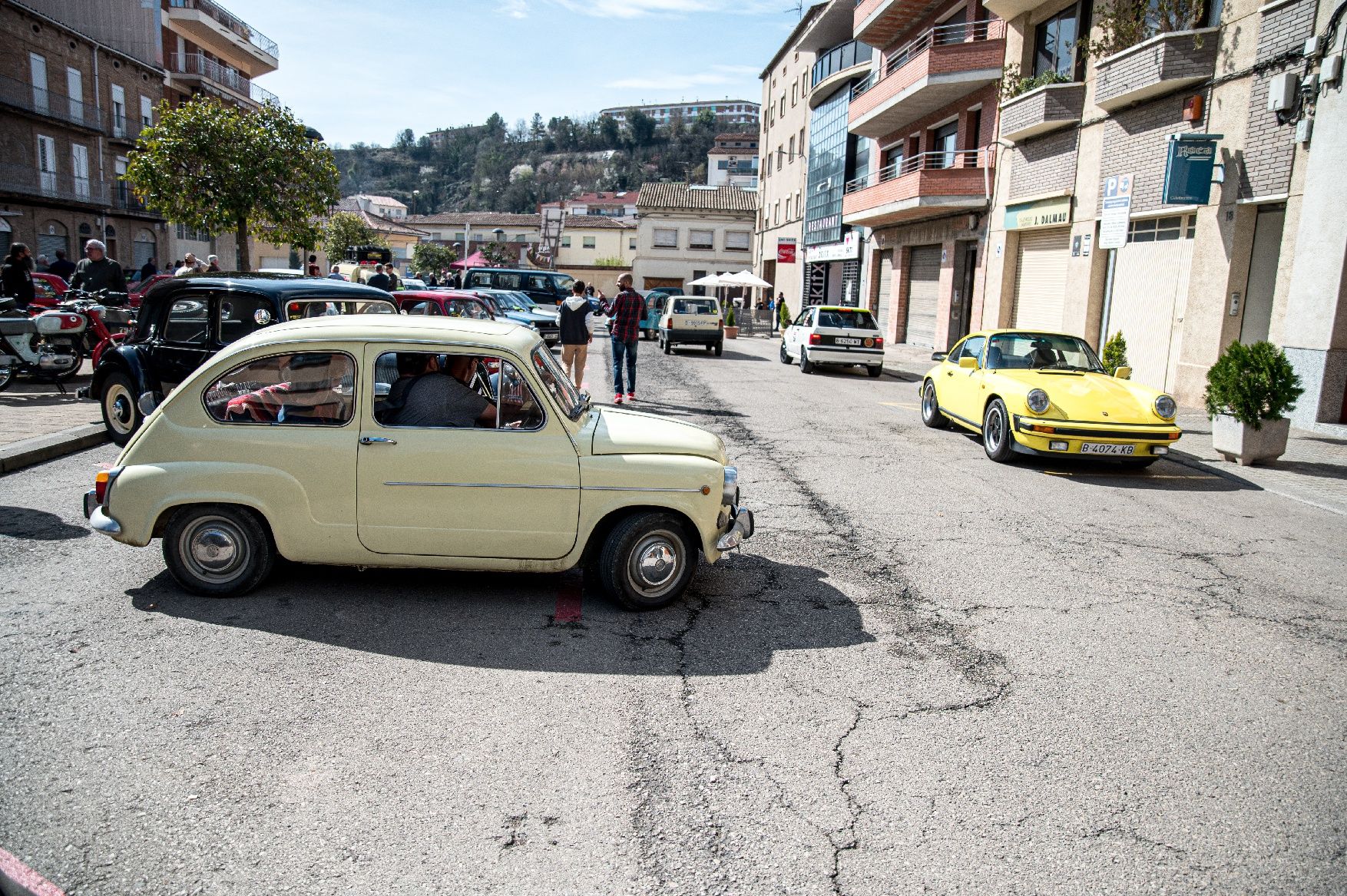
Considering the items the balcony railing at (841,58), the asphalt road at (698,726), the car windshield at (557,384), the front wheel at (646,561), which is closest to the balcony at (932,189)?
the balcony railing at (841,58)

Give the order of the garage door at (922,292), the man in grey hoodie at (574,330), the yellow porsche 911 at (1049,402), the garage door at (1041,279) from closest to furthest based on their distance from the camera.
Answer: the yellow porsche 911 at (1049,402) → the man in grey hoodie at (574,330) → the garage door at (1041,279) → the garage door at (922,292)

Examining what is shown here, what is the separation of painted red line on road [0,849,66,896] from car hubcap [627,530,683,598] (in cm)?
281

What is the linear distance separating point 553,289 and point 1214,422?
24.8 meters

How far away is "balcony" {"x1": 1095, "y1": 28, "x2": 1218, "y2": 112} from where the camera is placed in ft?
47.9

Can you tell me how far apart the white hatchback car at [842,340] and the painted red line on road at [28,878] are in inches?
722

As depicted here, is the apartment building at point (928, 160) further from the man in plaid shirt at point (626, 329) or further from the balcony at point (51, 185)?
the balcony at point (51, 185)

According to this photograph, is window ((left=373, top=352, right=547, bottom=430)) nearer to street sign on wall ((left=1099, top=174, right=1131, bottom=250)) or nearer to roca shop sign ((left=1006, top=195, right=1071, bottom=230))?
street sign on wall ((left=1099, top=174, right=1131, bottom=250))

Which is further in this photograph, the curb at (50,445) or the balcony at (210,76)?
the balcony at (210,76)

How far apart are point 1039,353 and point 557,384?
7301mm

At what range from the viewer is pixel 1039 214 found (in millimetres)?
20594

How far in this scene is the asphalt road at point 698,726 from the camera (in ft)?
9.33

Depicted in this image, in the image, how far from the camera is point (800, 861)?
2846 mm

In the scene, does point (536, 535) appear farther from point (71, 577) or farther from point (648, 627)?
point (71, 577)

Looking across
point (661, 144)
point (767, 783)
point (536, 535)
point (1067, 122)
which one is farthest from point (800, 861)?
point (661, 144)
